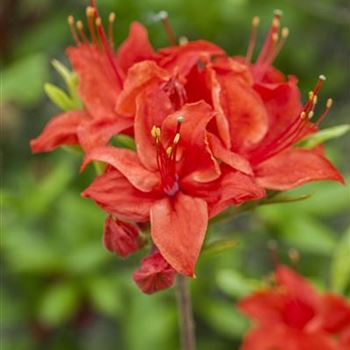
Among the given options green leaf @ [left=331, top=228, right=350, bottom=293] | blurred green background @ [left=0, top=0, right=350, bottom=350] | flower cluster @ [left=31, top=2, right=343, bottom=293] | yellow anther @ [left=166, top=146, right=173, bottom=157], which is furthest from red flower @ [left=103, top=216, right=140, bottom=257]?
green leaf @ [left=331, top=228, right=350, bottom=293]

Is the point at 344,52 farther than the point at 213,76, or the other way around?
the point at 344,52

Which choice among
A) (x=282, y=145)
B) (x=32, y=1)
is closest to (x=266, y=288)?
(x=282, y=145)

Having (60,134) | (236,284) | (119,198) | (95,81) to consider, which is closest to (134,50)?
(95,81)

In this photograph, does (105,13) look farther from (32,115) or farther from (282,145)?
(282,145)

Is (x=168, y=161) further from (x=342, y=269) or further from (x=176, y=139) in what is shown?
(x=342, y=269)

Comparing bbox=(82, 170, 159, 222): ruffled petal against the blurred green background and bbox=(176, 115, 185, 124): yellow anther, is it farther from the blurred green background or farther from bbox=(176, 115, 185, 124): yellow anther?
the blurred green background
